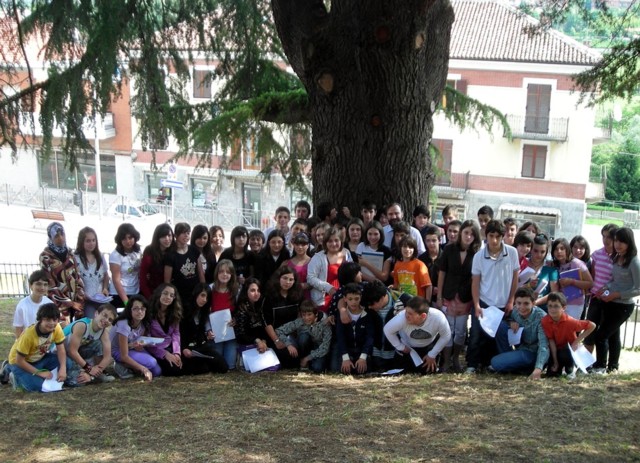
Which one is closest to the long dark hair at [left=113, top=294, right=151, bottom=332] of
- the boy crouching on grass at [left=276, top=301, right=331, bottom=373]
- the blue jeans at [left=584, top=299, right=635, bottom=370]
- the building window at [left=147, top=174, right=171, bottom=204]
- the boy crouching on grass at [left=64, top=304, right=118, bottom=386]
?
the boy crouching on grass at [left=64, top=304, right=118, bottom=386]

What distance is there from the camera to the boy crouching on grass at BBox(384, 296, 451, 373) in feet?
18.9

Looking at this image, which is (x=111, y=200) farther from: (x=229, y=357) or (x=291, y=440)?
(x=291, y=440)

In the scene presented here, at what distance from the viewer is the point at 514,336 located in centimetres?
588

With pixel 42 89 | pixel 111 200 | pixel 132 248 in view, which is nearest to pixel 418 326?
pixel 132 248

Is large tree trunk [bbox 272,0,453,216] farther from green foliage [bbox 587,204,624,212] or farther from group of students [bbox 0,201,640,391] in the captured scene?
green foliage [bbox 587,204,624,212]

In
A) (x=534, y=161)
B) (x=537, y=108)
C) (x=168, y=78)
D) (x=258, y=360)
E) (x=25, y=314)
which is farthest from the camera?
(x=534, y=161)

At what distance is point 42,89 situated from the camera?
303 inches

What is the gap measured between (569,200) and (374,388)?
890 inches

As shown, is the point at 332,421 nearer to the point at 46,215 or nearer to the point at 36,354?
the point at 36,354

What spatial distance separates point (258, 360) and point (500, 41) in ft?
74.6

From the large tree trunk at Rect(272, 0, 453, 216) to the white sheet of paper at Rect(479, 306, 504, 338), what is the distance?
2310 millimetres

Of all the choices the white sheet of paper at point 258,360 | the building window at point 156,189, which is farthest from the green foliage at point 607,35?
the building window at point 156,189

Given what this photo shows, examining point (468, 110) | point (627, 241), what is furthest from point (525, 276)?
point (468, 110)

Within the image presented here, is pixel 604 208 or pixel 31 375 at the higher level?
pixel 31 375
